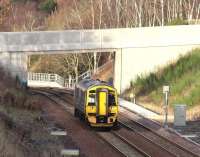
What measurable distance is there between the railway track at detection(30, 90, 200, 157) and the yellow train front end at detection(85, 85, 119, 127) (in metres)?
0.59

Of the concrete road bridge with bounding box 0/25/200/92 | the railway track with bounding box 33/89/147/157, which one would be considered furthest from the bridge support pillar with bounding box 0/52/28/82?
the railway track with bounding box 33/89/147/157

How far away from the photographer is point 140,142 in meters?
27.6

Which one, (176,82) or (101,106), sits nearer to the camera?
(101,106)

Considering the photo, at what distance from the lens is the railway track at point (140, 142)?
24.6 m

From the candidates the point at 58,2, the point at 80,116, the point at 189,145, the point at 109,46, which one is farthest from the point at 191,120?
the point at 58,2

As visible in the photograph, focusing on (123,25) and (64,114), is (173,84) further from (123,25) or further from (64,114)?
(123,25)

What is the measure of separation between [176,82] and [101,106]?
56.3 feet

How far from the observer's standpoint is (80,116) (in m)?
34.2

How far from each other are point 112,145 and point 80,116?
8412mm

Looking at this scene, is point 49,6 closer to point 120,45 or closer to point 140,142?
point 120,45

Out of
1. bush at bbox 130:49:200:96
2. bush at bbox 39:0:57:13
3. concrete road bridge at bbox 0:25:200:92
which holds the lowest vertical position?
bush at bbox 130:49:200:96

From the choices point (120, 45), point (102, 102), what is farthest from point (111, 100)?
point (120, 45)

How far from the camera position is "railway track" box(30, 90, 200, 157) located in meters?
24.6

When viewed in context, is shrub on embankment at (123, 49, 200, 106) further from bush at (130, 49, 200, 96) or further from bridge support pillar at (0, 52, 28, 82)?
bridge support pillar at (0, 52, 28, 82)
